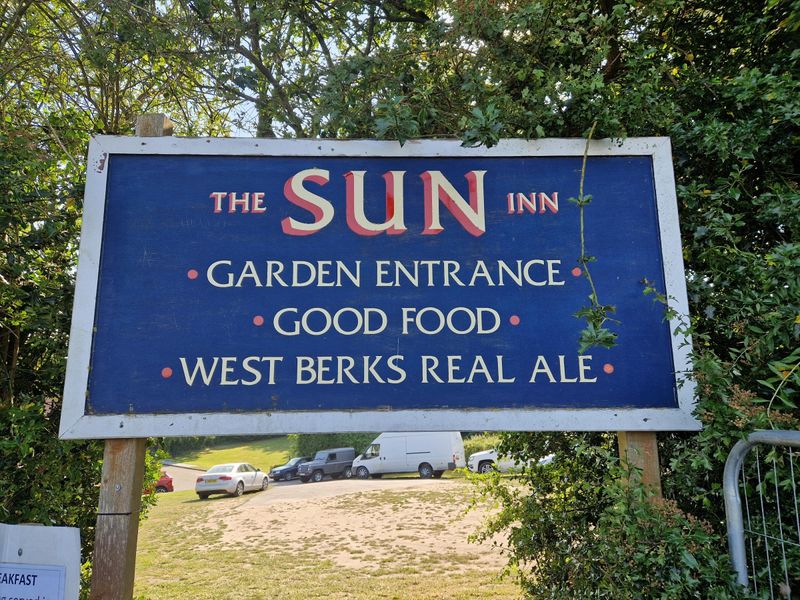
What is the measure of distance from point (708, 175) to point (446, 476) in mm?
20475

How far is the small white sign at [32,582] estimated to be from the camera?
2135 mm

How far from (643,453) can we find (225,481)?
19.0 meters

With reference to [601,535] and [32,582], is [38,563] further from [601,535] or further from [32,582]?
[601,535]

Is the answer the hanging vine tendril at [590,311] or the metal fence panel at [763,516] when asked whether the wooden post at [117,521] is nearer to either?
the hanging vine tendril at [590,311]

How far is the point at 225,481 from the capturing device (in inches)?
759

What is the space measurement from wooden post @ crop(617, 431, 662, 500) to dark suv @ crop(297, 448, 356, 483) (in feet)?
74.8

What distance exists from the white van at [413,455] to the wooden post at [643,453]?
64.0ft

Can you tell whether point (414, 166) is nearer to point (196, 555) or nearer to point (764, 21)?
point (764, 21)

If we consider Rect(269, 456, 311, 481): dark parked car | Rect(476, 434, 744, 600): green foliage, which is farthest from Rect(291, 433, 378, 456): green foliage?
Rect(476, 434, 744, 600): green foliage

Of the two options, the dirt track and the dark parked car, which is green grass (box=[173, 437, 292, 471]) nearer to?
the dark parked car

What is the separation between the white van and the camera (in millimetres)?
22172

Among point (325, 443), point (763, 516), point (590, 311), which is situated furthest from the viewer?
point (325, 443)

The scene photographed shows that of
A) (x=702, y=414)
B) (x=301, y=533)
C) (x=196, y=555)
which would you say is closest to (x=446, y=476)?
(x=301, y=533)

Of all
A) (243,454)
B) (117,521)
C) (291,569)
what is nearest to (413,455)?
(291,569)
